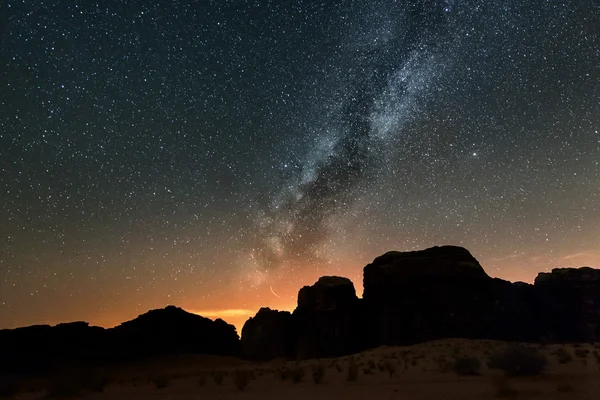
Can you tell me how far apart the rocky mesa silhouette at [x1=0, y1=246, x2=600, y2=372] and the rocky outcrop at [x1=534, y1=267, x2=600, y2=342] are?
0.10 metres

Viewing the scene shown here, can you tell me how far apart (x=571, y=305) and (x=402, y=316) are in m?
20.0

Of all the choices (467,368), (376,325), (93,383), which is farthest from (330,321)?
(467,368)

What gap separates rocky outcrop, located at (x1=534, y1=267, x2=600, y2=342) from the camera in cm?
4653

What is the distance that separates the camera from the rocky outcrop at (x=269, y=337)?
57497 millimetres

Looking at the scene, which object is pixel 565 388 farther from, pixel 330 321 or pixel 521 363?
pixel 330 321

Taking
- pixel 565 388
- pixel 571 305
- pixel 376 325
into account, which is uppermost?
pixel 376 325

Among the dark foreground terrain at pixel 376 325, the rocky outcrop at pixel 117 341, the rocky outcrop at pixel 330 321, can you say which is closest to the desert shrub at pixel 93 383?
the dark foreground terrain at pixel 376 325

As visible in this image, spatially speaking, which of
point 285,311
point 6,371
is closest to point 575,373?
point 285,311

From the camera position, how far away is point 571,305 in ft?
157

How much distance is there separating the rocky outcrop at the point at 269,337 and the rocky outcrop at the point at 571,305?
106 ft

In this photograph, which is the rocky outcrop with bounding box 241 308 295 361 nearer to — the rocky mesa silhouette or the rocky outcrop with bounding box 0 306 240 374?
the rocky mesa silhouette

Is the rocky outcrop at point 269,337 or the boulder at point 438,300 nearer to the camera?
the boulder at point 438,300

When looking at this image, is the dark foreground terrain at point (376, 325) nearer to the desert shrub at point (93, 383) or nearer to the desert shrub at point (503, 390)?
the desert shrub at point (93, 383)

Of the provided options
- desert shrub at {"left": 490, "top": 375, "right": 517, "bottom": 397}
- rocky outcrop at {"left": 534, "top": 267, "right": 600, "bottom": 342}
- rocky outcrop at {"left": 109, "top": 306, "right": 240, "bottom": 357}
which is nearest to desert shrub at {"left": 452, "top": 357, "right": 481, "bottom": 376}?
desert shrub at {"left": 490, "top": 375, "right": 517, "bottom": 397}
